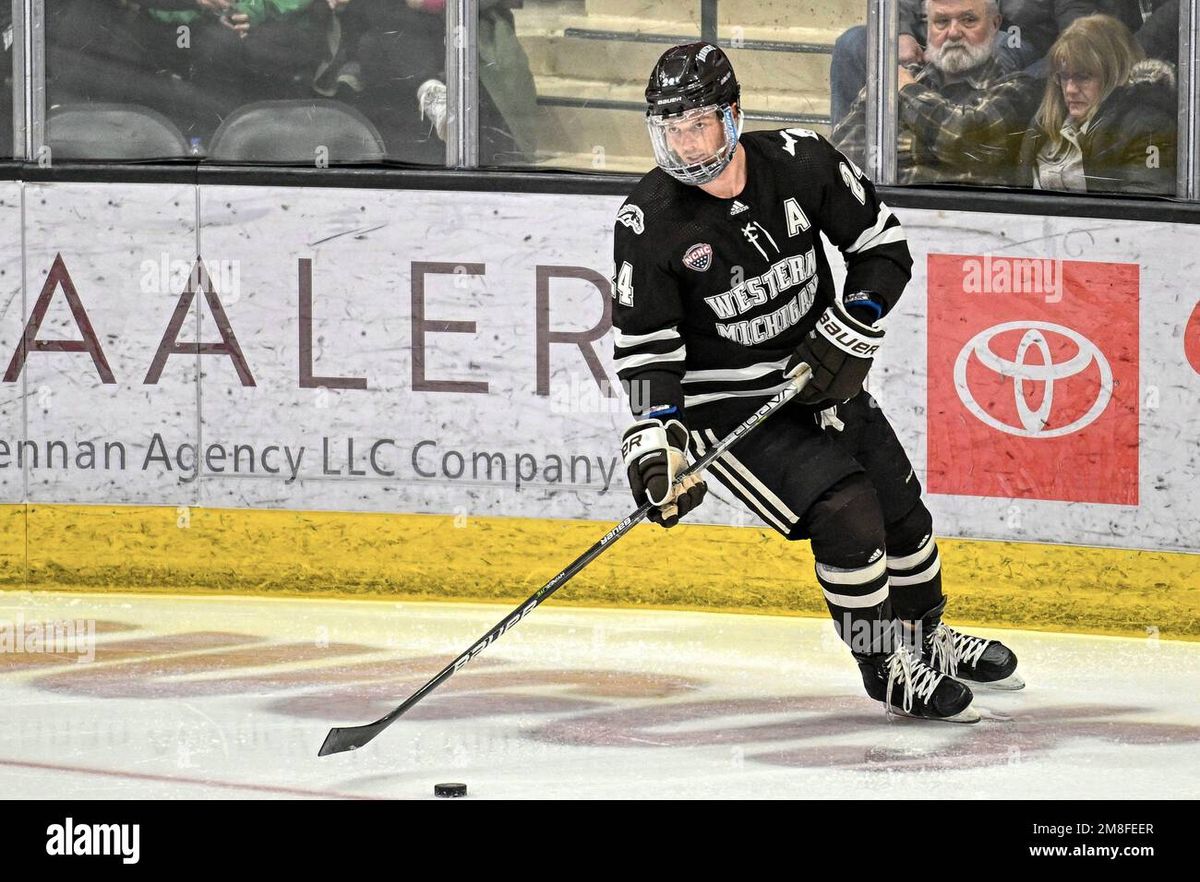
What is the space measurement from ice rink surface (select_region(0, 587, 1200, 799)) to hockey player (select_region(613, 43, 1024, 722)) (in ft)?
1.00

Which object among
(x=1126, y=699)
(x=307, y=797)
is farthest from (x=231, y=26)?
(x=1126, y=699)

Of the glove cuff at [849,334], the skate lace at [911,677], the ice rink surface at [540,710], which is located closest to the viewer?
the ice rink surface at [540,710]

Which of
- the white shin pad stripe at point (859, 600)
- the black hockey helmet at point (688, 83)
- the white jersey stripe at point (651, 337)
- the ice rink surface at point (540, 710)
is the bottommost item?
the ice rink surface at point (540, 710)

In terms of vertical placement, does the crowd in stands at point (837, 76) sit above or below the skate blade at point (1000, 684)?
above

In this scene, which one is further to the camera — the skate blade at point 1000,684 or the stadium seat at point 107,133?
the stadium seat at point 107,133

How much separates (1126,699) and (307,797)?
192 centimetres

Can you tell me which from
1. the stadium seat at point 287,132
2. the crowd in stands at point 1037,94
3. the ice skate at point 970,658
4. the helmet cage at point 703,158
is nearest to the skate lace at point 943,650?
the ice skate at point 970,658

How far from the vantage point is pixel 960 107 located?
202 inches

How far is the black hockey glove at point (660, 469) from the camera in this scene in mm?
3699

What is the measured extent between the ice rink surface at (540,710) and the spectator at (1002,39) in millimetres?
1517

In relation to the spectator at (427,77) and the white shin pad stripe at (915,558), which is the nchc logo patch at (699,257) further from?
the spectator at (427,77)

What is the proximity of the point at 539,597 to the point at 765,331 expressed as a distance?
0.73 meters

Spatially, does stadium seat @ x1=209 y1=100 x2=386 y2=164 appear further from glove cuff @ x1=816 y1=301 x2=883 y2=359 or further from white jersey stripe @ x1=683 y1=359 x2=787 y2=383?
glove cuff @ x1=816 y1=301 x2=883 y2=359

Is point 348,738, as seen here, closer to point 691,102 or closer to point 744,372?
point 744,372
